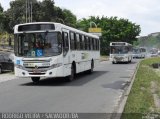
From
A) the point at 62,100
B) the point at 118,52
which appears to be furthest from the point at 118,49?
the point at 62,100

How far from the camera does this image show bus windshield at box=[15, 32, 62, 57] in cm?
1920

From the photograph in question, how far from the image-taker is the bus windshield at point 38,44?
19203mm

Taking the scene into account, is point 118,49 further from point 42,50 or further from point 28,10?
point 28,10

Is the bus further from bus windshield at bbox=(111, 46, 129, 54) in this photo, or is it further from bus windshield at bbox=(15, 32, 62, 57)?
bus windshield at bbox=(111, 46, 129, 54)

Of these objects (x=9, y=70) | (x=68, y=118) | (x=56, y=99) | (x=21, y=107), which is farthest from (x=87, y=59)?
(x=68, y=118)

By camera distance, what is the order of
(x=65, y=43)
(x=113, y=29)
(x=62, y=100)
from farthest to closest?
(x=113, y=29)
(x=65, y=43)
(x=62, y=100)

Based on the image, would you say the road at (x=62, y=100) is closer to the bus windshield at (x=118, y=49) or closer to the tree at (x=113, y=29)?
the bus windshield at (x=118, y=49)

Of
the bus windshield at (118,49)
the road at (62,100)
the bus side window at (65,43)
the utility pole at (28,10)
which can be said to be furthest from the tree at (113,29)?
the road at (62,100)

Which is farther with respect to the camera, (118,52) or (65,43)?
(118,52)

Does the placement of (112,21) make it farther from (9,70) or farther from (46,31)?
(46,31)

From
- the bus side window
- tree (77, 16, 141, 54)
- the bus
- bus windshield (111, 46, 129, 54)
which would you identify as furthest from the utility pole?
the bus

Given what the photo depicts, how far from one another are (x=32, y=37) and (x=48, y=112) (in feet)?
29.3

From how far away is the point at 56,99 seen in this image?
14148 millimetres

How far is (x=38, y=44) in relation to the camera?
1942cm
